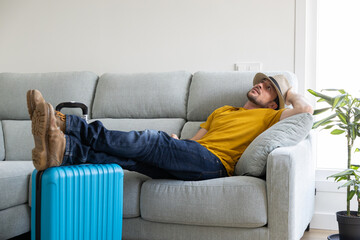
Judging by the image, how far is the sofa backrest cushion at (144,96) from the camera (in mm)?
2721

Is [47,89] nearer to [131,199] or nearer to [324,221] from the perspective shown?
[131,199]

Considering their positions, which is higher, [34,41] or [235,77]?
[34,41]

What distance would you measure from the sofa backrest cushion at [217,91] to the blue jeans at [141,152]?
641 millimetres

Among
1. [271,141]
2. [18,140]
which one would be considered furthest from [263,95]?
[18,140]

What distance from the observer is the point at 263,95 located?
2344 millimetres

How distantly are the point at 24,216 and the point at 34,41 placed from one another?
1.82m

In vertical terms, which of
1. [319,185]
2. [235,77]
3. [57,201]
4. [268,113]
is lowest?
[319,185]

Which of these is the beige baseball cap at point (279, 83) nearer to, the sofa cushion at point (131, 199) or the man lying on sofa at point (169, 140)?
the man lying on sofa at point (169, 140)

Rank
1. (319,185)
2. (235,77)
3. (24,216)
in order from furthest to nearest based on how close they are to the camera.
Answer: (319,185), (235,77), (24,216)

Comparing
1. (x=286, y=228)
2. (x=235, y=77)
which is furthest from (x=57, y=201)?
(x=235, y=77)

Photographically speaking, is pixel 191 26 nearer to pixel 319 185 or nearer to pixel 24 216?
pixel 319 185

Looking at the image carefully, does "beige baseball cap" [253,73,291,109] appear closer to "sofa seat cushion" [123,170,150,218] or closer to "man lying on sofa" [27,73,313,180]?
"man lying on sofa" [27,73,313,180]

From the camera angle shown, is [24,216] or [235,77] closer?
[24,216]

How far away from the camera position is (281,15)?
2.88 meters
